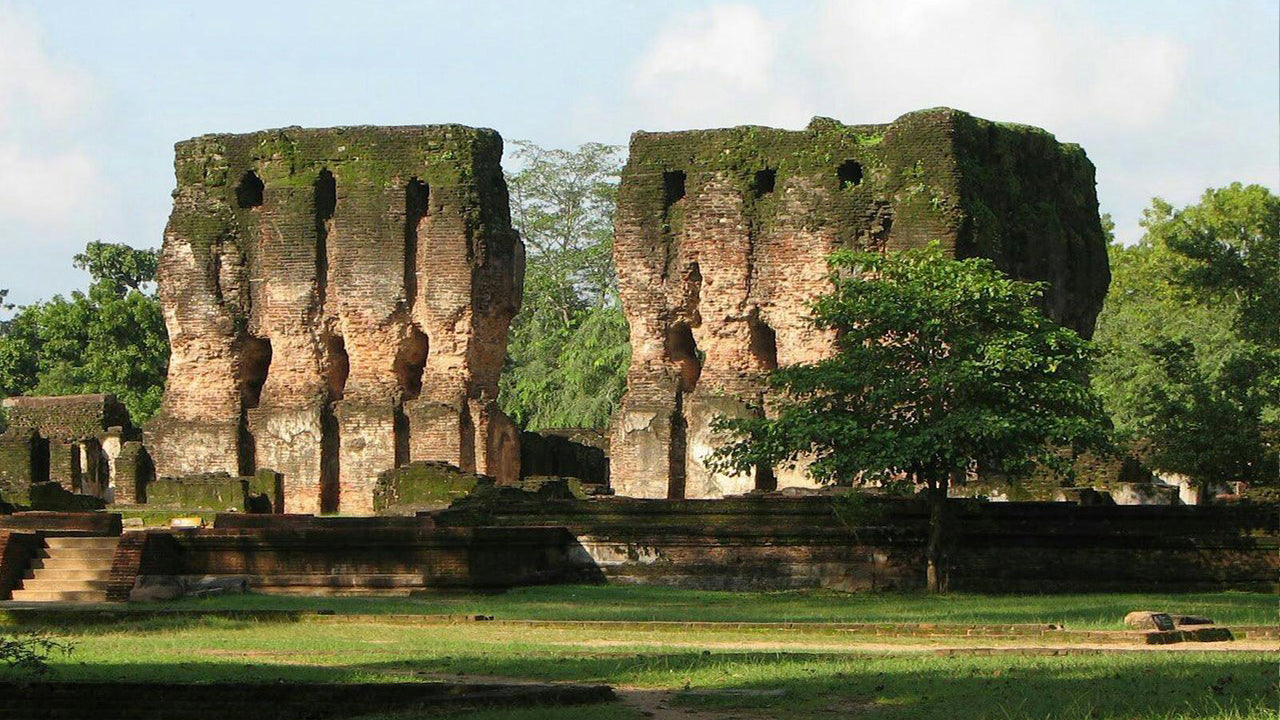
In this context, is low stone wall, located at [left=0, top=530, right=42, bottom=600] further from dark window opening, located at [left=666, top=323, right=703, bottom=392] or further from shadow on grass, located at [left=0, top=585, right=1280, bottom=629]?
dark window opening, located at [left=666, top=323, right=703, bottom=392]

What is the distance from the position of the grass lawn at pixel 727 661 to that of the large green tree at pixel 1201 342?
6.17m

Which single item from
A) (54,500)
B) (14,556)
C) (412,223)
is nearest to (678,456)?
(412,223)

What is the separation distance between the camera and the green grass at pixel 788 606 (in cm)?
1672

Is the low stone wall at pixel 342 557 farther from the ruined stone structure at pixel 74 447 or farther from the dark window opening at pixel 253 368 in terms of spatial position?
the dark window opening at pixel 253 368

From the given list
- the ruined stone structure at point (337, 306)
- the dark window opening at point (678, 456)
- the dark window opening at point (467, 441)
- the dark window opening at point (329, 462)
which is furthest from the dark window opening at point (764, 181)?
the dark window opening at point (329, 462)

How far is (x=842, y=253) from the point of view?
21594 millimetres

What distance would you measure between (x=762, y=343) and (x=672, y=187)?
2513 mm

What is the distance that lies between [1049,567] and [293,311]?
1531 centimetres

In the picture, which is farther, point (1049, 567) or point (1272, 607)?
point (1049, 567)

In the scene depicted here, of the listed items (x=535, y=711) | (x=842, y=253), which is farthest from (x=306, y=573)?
(x=535, y=711)

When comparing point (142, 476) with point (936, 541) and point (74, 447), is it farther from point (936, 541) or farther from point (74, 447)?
point (936, 541)

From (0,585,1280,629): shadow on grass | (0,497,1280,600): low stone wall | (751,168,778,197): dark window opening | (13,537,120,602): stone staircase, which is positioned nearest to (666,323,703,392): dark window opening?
(751,168,778,197): dark window opening

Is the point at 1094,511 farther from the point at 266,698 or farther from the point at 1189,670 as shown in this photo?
the point at 266,698

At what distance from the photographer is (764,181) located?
103 ft
